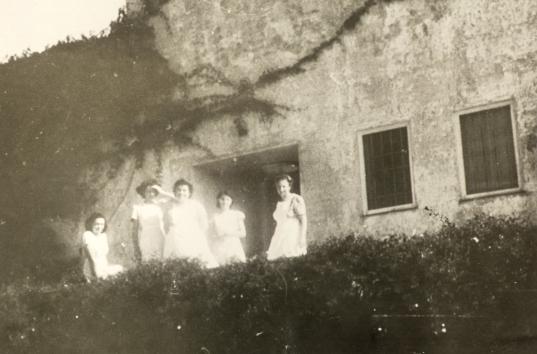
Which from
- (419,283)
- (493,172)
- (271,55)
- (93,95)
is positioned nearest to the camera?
(419,283)

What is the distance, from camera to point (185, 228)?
42.5 feet

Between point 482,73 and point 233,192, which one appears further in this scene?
point 233,192

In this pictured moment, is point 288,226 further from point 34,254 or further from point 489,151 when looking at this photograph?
point 34,254

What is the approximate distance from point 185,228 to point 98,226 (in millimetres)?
1550

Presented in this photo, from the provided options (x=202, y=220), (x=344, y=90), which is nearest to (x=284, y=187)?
(x=202, y=220)

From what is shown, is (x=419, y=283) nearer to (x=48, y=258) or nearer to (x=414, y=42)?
(x=414, y=42)

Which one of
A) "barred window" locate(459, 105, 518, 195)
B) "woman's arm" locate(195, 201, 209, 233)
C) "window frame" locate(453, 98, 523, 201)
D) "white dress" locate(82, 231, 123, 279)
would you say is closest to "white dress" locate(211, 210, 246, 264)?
"woman's arm" locate(195, 201, 209, 233)

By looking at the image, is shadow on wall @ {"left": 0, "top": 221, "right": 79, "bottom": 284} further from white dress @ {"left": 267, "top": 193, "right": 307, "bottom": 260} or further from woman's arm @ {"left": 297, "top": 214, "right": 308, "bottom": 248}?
woman's arm @ {"left": 297, "top": 214, "right": 308, "bottom": 248}

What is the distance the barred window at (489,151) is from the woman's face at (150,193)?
4778 mm

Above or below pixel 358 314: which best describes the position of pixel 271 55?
above

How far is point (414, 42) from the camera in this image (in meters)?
13.2

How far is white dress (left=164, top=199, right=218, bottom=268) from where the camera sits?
1293 centimetres

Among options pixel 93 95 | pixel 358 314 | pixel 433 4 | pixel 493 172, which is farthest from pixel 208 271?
pixel 93 95

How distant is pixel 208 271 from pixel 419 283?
2.78 m
